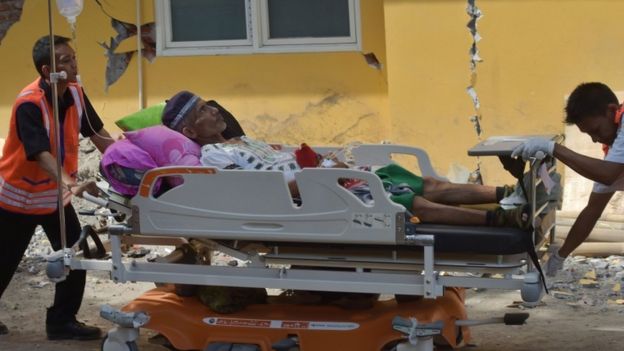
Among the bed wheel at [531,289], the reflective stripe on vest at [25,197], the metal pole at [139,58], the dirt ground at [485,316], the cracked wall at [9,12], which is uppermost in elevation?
the cracked wall at [9,12]

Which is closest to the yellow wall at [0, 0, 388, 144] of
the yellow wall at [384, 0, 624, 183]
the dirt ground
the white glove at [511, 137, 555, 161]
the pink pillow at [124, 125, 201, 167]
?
the yellow wall at [384, 0, 624, 183]

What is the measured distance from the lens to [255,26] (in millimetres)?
8930

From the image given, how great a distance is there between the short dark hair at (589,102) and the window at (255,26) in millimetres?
3797

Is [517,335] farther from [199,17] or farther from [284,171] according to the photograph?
[199,17]

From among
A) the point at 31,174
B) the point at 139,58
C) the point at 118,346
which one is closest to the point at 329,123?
the point at 139,58

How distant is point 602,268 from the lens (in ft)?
23.5

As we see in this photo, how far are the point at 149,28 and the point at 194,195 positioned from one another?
429 cm

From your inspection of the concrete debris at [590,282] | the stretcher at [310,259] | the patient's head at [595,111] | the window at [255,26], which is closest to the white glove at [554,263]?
the stretcher at [310,259]

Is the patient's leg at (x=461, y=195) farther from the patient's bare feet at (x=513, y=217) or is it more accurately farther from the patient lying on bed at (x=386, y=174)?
the patient's bare feet at (x=513, y=217)

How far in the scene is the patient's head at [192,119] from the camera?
224 inches

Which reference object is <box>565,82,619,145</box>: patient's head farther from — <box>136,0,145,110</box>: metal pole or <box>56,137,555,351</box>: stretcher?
<box>136,0,145,110</box>: metal pole

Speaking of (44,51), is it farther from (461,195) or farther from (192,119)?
(461,195)

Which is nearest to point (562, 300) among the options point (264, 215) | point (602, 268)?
point (602, 268)

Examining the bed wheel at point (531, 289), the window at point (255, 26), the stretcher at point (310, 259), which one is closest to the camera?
the bed wheel at point (531, 289)
